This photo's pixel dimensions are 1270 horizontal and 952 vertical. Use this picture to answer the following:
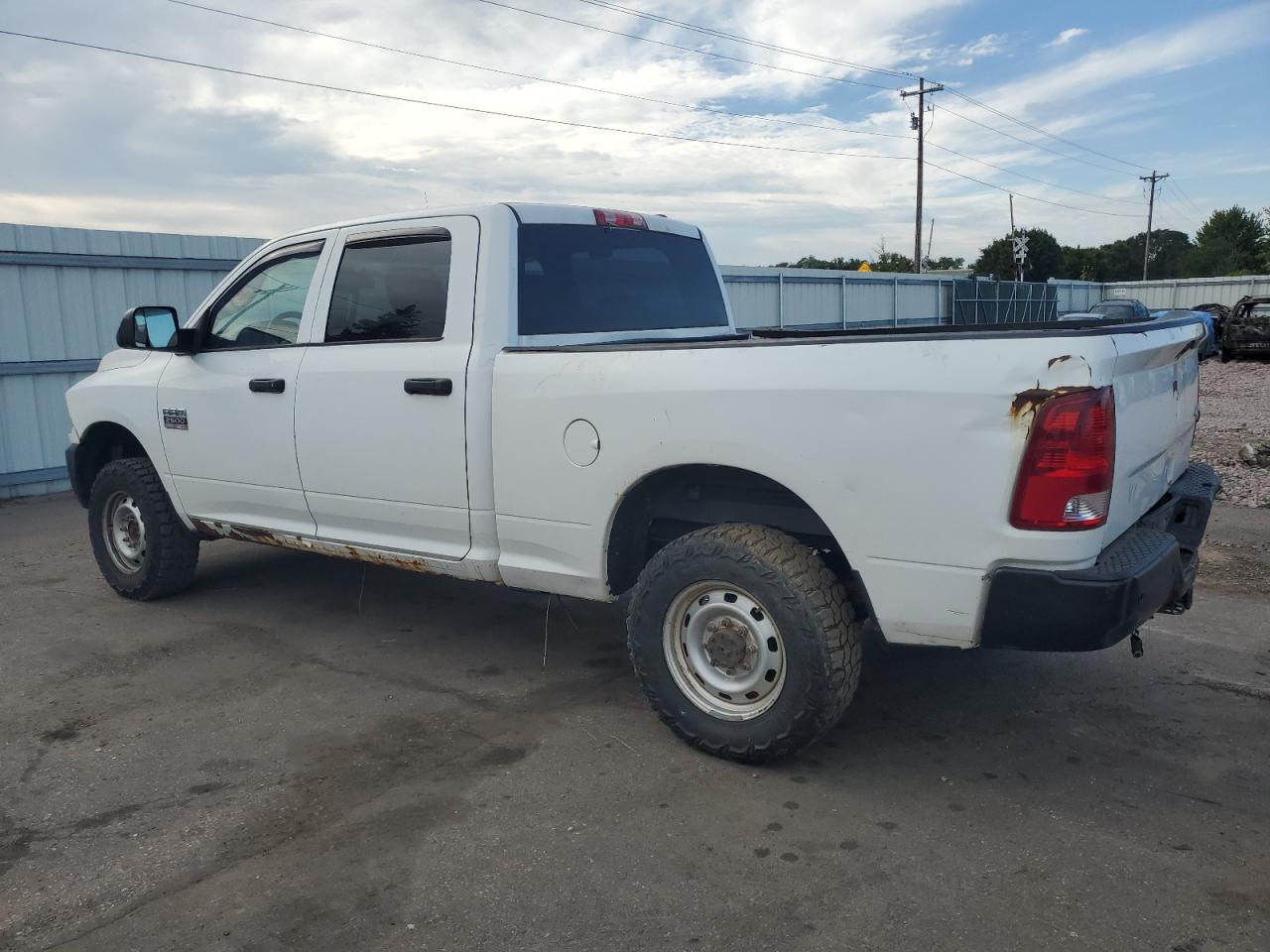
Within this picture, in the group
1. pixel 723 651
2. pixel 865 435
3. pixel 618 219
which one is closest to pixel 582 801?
pixel 723 651

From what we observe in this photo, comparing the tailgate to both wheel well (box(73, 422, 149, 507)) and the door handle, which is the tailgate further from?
wheel well (box(73, 422, 149, 507))

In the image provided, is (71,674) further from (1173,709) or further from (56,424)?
(56,424)

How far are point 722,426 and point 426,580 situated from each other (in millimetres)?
3417

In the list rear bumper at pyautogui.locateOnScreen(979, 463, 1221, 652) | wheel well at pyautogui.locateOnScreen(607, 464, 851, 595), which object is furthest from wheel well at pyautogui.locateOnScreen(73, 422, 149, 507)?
rear bumper at pyautogui.locateOnScreen(979, 463, 1221, 652)

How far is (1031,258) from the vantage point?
215 ft

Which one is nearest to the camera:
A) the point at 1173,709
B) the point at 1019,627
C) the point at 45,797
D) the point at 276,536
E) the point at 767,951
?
the point at 767,951

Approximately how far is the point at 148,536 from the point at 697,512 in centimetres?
352

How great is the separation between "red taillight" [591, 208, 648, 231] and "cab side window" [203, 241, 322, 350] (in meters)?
1.36

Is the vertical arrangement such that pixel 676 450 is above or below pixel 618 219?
below

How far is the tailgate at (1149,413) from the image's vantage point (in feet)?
10.2

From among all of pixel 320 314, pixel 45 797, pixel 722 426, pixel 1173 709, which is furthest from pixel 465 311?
pixel 1173 709

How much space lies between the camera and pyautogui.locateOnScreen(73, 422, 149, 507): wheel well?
608 centimetres

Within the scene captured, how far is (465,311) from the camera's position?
4.28 metres

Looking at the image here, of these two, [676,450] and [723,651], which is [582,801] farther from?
[676,450]
